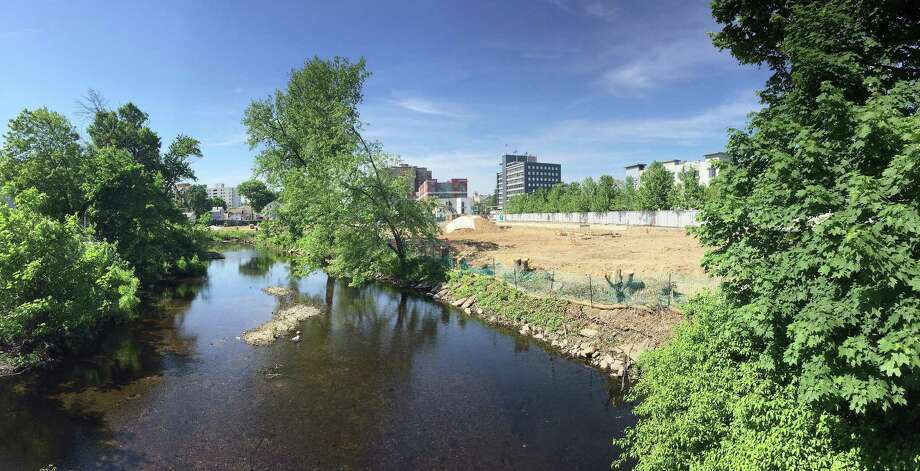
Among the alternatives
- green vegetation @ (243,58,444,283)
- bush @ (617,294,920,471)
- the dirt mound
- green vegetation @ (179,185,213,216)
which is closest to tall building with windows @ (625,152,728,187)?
the dirt mound

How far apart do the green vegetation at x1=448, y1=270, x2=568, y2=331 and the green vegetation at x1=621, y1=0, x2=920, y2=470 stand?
Answer: 13.7 meters

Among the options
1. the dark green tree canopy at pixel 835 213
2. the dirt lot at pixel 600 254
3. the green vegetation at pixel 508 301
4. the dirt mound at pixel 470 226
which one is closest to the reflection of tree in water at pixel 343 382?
the green vegetation at pixel 508 301

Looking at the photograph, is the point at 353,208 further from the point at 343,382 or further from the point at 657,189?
the point at 657,189

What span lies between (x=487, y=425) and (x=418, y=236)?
2810 centimetres

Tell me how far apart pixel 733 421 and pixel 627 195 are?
89938 millimetres

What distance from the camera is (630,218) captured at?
8850 centimetres

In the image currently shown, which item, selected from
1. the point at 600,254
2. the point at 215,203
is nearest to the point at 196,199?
the point at 215,203

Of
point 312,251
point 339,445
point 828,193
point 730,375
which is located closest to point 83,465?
point 339,445

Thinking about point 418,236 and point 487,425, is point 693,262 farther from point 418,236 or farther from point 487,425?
point 487,425

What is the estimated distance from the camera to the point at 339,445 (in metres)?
14.5

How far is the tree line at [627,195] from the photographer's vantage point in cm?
7550

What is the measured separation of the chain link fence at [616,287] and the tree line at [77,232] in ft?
80.7

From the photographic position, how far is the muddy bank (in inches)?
835

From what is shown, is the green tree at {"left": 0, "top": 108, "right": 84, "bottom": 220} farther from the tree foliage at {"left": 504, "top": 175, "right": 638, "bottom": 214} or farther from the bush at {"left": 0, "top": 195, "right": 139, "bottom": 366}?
the tree foliage at {"left": 504, "top": 175, "right": 638, "bottom": 214}
